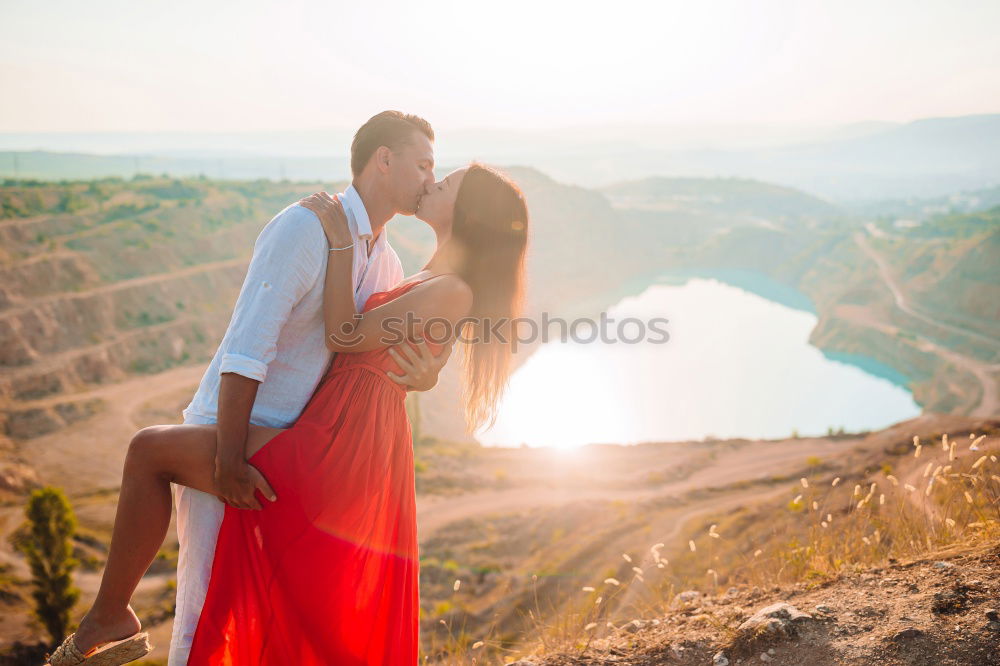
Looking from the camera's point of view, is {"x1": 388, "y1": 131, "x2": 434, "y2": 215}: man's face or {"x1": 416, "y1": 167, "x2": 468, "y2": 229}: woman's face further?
{"x1": 416, "y1": 167, "x2": 468, "y2": 229}: woman's face

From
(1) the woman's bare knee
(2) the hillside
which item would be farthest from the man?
(2) the hillside

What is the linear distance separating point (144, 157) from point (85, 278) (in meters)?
91.0

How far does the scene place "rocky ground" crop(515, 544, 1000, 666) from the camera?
10.0ft

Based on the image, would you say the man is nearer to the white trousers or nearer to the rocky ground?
the white trousers

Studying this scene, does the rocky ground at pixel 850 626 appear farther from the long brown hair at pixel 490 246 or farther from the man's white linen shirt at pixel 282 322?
the man's white linen shirt at pixel 282 322

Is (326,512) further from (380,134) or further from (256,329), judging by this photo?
(380,134)

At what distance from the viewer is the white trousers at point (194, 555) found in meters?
2.73

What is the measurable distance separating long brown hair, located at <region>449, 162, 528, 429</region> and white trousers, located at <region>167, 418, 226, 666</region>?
1369 millimetres

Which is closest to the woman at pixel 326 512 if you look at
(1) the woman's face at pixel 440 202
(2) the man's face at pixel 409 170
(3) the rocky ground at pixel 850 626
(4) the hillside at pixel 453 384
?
(1) the woman's face at pixel 440 202

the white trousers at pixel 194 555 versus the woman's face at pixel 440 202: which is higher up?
the woman's face at pixel 440 202

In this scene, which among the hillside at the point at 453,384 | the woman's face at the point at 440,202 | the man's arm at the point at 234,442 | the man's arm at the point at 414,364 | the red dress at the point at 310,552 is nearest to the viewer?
the man's arm at the point at 234,442

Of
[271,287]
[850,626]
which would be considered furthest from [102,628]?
[850,626]

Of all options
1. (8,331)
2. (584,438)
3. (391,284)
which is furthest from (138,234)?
(391,284)

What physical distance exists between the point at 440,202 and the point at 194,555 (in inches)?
76.2
